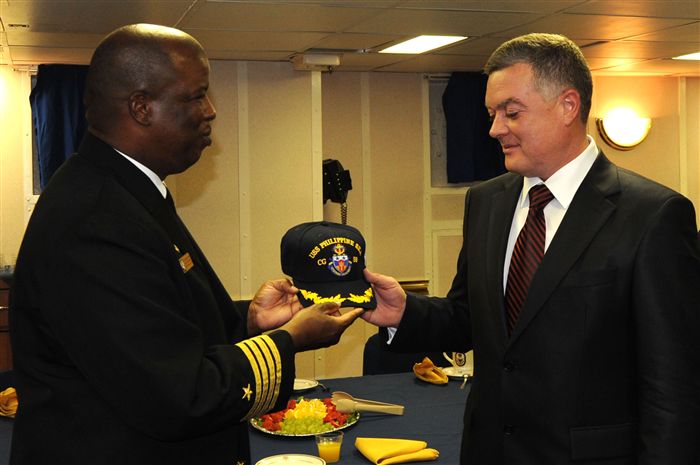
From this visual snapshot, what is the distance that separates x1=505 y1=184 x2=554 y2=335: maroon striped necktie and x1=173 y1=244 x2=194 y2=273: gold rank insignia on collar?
0.75m

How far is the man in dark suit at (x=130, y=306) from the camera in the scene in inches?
63.1

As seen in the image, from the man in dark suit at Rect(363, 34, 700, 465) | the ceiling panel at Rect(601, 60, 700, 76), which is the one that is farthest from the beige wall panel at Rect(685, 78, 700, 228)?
the man in dark suit at Rect(363, 34, 700, 465)

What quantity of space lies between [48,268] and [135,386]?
0.27m

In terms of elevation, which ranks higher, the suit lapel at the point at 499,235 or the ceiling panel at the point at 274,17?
the ceiling panel at the point at 274,17

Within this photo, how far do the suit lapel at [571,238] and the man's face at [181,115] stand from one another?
0.80m

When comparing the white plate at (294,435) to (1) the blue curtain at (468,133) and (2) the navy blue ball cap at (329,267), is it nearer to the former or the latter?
(2) the navy blue ball cap at (329,267)

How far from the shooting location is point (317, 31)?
5090 millimetres

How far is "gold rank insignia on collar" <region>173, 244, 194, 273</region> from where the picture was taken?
70.3 inches

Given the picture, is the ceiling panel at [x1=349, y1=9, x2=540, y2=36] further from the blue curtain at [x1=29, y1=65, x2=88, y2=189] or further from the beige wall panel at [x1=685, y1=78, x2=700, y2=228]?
the beige wall panel at [x1=685, y1=78, x2=700, y2=228]

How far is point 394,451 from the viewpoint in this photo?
261 cm

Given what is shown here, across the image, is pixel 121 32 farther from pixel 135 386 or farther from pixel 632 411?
pixel 632 411

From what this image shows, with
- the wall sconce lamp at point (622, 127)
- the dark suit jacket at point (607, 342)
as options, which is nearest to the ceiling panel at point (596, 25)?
the wall sconce lamp at point (622, 127)

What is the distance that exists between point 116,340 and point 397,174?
19.2ft

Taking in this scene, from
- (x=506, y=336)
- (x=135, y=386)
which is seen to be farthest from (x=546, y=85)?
(x=135, y=386)
